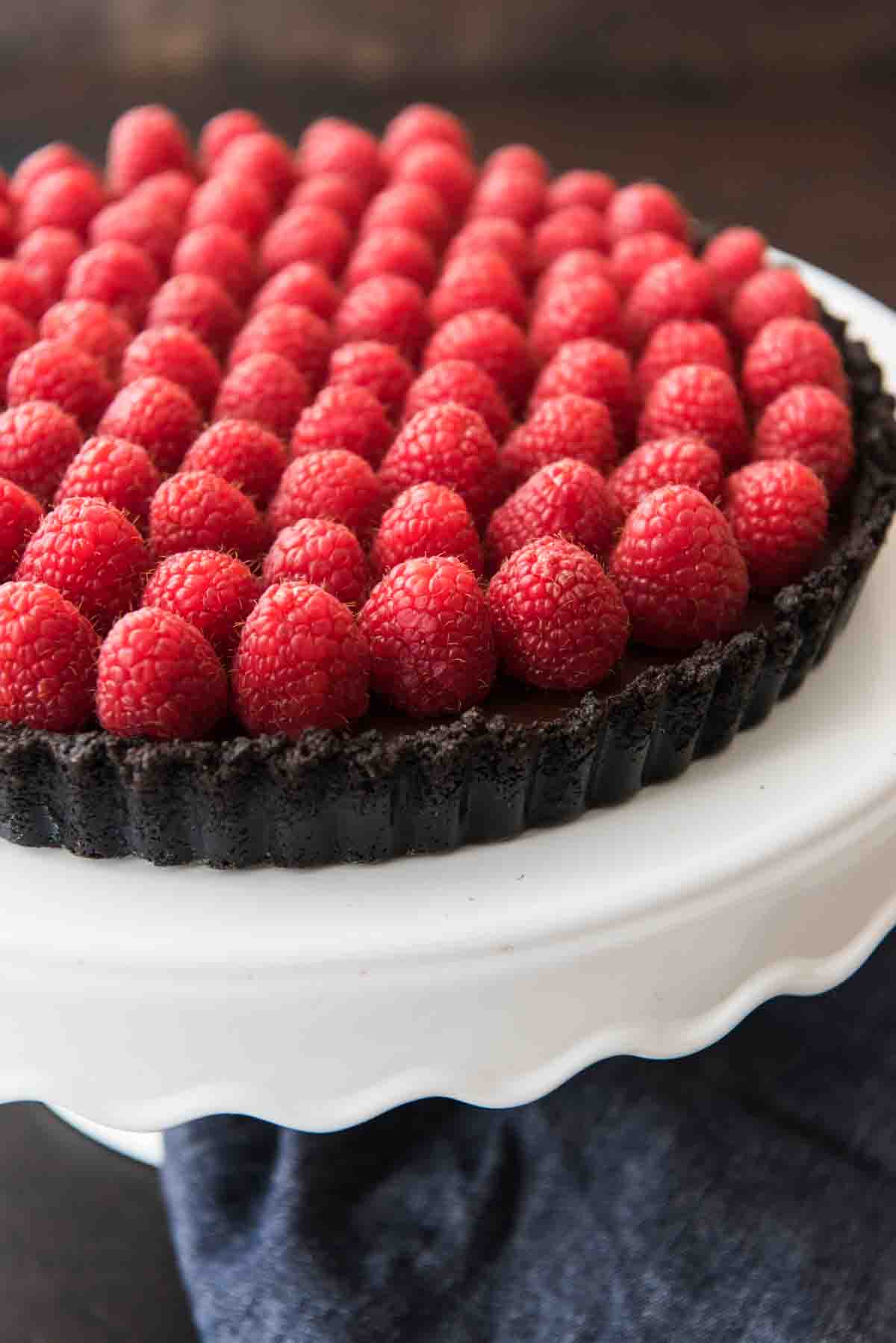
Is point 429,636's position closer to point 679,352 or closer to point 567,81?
point 679,352

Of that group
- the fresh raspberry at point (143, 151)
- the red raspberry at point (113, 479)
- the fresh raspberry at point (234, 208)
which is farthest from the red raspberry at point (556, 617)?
the fresh raspberry at point (143, 151)

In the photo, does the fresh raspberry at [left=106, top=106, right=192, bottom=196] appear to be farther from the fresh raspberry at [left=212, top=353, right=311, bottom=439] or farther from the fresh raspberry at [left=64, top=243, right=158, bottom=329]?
the fresh raspberry at [left=212, top=353, right=311, bottom=439]

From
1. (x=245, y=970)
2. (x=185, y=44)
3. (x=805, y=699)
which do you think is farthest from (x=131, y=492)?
(x=185, y=44)

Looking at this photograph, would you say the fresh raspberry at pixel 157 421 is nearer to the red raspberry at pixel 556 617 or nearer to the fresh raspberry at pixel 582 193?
the red raspberry at pixel 556 617

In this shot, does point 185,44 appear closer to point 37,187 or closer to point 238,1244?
point 37,187

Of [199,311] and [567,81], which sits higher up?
[199,311]

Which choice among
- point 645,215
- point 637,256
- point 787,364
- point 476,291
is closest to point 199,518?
point 476,291
